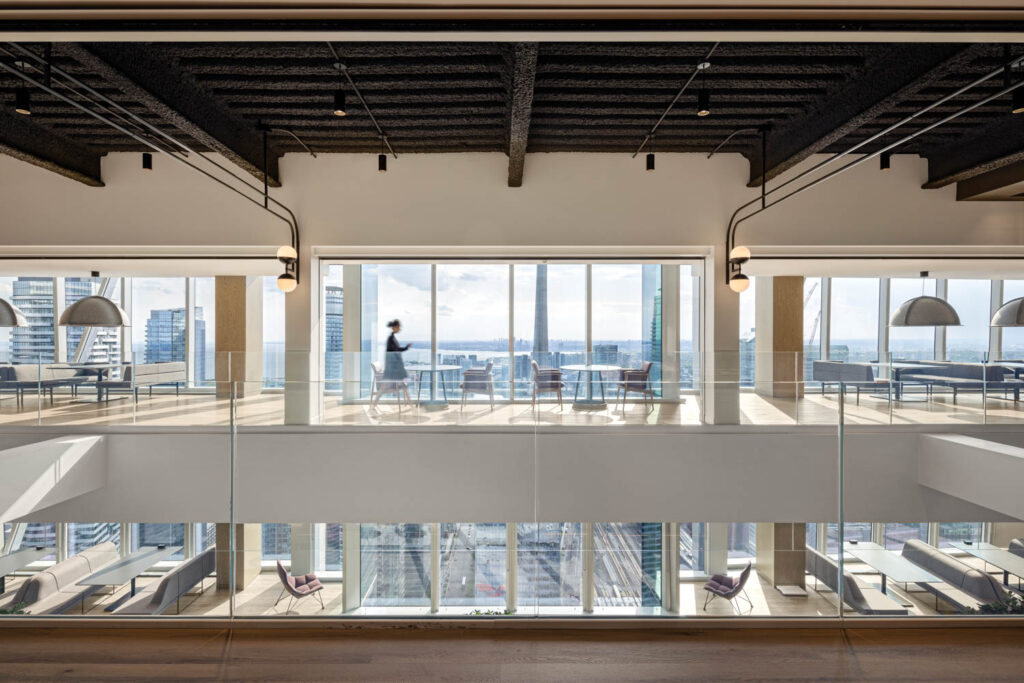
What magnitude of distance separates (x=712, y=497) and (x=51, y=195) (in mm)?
9020

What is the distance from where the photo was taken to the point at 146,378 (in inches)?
275

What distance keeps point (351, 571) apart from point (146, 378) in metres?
5.39

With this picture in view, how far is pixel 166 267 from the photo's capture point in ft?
23.5

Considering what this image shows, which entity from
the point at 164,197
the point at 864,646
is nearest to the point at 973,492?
the point at 864,646

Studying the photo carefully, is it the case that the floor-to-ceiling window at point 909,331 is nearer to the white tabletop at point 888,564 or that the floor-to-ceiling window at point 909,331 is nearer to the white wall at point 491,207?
the white wall at point 491,207

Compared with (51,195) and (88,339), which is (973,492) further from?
(88,339)

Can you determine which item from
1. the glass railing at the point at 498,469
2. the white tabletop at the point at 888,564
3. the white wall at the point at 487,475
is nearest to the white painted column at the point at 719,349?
the glass railing at the point at 498,469

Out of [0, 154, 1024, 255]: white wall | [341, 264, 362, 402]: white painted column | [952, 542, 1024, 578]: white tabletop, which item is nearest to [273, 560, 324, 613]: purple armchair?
[952, 542, 1024, 578]: white tabletop

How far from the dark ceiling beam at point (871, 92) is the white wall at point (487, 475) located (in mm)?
Answer: 3153

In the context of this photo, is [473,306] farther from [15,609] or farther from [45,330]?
[45,330]

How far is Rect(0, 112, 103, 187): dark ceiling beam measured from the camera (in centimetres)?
519

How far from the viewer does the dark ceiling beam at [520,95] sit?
3.69 m

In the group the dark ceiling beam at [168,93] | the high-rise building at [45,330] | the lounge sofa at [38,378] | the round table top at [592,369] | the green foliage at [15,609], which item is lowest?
the green foliage at [15,609]

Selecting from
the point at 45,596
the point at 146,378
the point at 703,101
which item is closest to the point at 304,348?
the point at 146,378
